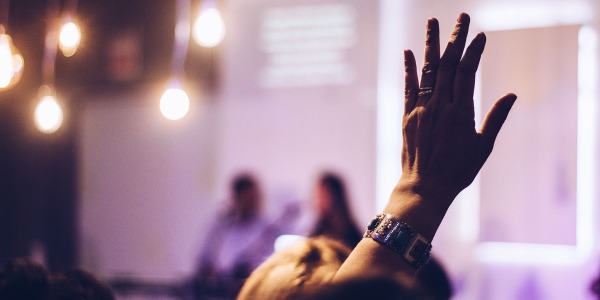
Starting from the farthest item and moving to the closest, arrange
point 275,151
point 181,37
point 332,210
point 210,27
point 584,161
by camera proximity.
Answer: point 181,37 → point 275,151 → point 332,210 → point 584,161 → point 210,27

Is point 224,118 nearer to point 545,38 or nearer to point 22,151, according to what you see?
point 22,151

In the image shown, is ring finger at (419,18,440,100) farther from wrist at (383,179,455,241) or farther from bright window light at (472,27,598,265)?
bright window light at (472,27,598,265)

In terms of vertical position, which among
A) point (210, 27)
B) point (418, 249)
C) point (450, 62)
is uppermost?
point (210, 27)

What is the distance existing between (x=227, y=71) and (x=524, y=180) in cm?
305

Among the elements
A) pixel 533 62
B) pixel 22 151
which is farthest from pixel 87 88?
pixel 533 62

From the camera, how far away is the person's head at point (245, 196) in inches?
225

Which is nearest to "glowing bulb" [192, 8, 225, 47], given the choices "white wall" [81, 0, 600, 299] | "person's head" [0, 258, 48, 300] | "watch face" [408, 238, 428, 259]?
"white wall" [81, 0, 600, 299]

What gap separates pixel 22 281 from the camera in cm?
123

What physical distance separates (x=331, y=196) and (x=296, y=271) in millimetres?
4151

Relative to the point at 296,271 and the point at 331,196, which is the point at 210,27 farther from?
the point at 296,271

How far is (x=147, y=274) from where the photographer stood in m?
6.68

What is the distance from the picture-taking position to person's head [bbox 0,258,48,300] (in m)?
1.22

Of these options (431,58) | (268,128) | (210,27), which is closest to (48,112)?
(210,27)

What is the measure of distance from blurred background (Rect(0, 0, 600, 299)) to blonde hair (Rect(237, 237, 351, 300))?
286 centimetres
